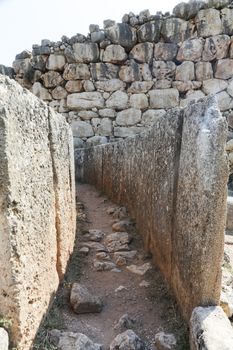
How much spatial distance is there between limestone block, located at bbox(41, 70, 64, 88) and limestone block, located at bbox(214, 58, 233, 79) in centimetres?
350

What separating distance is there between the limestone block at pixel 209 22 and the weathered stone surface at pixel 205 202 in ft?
18.9

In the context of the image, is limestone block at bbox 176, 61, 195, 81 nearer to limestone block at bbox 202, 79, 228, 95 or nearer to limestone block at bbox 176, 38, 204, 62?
limestone block at bbox 176, 38, 204, 62

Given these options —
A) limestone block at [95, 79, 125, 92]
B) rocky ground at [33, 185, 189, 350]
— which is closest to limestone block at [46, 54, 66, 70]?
limestone block at [95, 79, 125, 92]

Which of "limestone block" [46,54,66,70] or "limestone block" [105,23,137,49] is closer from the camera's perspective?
"limestone block" [105,23,137,49]

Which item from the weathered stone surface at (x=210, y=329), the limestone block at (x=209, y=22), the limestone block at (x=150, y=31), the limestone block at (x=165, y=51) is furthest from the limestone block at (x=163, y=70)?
the weathered stone surface at (x=210, y=329)

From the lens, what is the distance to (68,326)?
185 centimetres

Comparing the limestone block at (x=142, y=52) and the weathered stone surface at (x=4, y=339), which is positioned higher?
the limestone block at (x=142, y=52)

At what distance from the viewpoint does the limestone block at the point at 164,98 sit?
7.06 metres

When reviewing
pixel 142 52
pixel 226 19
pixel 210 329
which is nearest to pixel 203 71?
pixel 226 19

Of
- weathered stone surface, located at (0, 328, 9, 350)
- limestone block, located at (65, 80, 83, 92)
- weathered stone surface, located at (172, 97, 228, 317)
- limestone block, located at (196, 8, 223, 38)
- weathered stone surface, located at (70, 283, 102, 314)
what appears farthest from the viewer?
limestone block, located at (65, 80, 83, 92)

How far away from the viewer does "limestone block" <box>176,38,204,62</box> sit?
681cm

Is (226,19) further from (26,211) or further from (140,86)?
(26,211)

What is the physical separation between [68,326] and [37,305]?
33cm

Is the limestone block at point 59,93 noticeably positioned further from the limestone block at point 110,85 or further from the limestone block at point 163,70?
the limestone block at point 163,70
